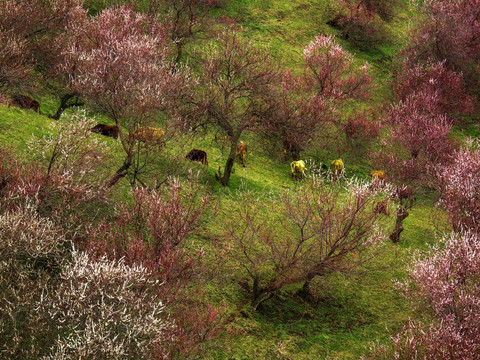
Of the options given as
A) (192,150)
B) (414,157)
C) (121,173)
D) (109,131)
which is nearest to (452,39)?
(414,157)

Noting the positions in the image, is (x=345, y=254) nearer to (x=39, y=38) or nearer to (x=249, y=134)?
(x=249, y=134)

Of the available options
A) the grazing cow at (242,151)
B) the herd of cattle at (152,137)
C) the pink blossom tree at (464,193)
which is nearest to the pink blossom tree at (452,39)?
the herd of cattle at (152,137)

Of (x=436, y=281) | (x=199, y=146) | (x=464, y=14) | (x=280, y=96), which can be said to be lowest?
(x=199, y=146)

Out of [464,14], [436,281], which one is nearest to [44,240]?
[436,281]

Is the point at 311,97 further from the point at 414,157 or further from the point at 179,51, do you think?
the point at 179,51

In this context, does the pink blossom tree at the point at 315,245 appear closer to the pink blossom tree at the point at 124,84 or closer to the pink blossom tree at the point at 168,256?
the pink blossom tree at the point at 168,256

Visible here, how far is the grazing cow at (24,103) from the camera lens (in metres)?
25.5

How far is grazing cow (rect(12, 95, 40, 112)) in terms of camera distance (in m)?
25.5

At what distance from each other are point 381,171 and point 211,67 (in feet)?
44.1

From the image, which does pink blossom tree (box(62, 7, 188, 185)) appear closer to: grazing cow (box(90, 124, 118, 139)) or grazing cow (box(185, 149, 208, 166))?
grazing cow (box(90, 124, 118, 139))

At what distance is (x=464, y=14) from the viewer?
43.6 m

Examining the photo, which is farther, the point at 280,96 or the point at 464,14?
the point at 464,14

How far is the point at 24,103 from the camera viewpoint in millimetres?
25828

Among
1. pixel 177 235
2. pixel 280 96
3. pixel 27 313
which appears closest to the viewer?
pixel 27 313
